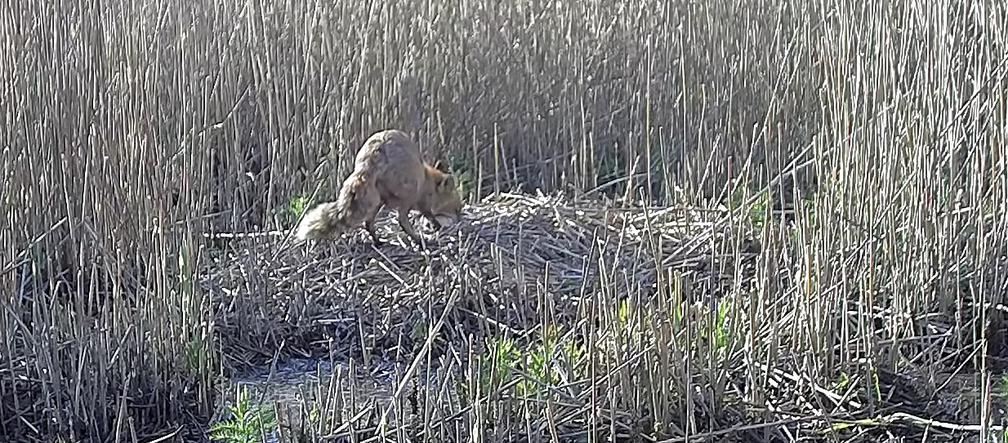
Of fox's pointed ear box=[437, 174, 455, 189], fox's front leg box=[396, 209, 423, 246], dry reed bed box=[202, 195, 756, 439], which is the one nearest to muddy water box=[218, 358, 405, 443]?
dry reed bed box=[202, 195, 756, 439]

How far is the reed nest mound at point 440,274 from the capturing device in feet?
11.5

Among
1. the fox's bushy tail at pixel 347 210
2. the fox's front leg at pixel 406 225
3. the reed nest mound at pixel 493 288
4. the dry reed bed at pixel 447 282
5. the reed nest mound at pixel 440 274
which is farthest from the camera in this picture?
the fox's front leg at pixel 406 225

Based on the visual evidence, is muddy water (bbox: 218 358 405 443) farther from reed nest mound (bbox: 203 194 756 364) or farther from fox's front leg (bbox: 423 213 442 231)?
fox's front leg (bbox: 423 213 442 231)

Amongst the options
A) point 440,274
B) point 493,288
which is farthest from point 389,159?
point 493,288

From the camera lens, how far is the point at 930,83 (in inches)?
129

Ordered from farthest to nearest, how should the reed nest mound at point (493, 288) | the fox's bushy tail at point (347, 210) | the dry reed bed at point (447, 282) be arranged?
1. the fox's bushy tail at point (347, 210)
2. the dry reed bed at point (447, 282)
3. the reed nest mound at point (493, 288)

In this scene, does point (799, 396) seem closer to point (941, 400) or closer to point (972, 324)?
point (941, 400)

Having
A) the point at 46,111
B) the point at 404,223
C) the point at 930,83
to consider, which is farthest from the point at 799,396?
the point at 46,111

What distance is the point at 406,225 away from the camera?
3.96 m

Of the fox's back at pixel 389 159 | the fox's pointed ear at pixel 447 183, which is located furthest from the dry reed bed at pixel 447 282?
the fox's back at pixel 389 159

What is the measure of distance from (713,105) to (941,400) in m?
2.10

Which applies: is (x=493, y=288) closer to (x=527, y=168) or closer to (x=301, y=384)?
(x=301, y=384)

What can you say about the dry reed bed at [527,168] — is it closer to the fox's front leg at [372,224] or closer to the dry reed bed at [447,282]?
the dry reed bed at [447,282]

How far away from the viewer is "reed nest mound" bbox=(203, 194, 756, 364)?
3.50 m
